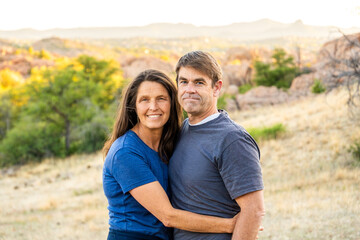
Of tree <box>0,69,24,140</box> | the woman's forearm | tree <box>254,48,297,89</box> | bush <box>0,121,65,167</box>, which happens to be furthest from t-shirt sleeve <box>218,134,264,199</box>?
tree <box>254,48,297,89</box>

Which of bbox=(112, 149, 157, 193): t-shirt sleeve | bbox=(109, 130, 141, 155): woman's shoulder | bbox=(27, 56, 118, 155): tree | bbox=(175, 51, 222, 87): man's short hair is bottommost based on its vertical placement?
bbox=(27, 56, 118, 155): tree

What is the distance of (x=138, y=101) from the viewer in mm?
2637

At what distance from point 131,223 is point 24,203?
39.5ft

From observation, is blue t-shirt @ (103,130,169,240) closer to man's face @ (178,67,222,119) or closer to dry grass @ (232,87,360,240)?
man's face @ (178,67,222,119)

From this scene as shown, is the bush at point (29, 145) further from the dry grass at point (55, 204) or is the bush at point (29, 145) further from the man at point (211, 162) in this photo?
the man at point (211, 162)

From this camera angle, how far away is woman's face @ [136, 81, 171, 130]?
8.48 ft

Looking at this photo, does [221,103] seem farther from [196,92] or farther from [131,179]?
[131,179]

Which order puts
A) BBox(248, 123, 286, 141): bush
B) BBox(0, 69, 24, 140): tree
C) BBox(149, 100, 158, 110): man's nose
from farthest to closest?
BBox(0, 69, 24, 140): tree < BBox(248, 123, 286, 141): bush < BBox(149, 100, 158, 110): man's nose

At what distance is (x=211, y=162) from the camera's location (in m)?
2.18

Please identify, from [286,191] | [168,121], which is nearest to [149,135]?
[168,121]

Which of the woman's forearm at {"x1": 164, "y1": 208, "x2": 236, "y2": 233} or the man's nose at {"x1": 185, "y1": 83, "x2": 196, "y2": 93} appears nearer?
the woman's forearm at {"x1": 164, "y1": 208, "x2": 236, "y2": 233}

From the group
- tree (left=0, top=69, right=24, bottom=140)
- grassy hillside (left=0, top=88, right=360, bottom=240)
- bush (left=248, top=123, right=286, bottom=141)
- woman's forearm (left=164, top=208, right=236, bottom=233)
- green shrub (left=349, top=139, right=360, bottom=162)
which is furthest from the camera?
tree (left=0, top=69, right=24, bottom=140)

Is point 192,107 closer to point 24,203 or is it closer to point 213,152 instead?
point 213,152

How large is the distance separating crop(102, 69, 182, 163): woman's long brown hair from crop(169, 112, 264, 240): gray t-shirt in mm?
175
